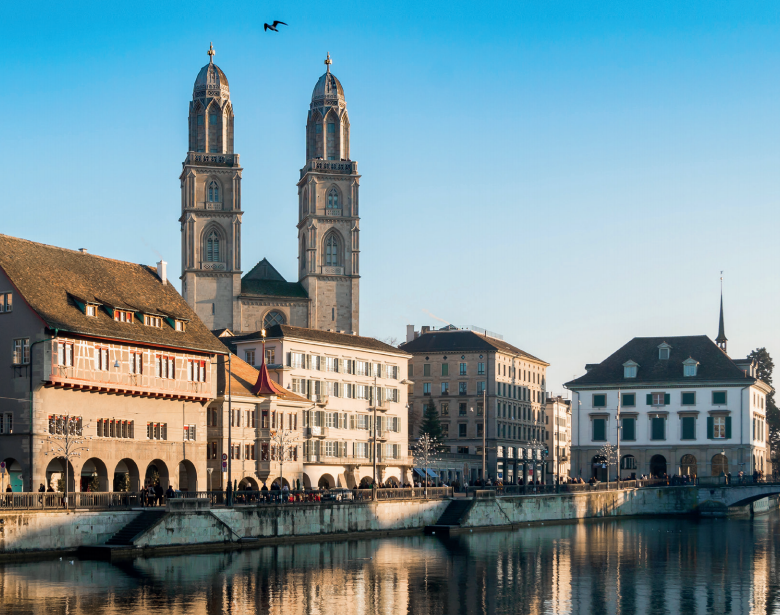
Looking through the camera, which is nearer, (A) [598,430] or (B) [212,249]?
(A) [598,430]

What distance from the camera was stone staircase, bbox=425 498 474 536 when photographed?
3164 inches

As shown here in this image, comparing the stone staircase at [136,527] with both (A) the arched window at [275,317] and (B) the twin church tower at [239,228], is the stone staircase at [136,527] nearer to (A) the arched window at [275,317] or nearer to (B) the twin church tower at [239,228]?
(B) the twin church tower at [239,228]

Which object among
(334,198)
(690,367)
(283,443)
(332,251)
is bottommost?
(283,443)

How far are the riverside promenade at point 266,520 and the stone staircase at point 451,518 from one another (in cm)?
6

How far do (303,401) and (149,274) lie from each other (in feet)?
51.1

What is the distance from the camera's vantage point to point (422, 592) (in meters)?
51.0

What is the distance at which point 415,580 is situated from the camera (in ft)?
179

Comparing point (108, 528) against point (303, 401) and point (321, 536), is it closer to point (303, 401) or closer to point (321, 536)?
point (321, 536)

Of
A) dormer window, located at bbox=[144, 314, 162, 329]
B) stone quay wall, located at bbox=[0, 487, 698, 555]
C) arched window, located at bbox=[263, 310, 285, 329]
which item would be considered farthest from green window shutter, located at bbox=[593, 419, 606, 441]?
dormer window, located at bbox=[144, 314, 162, 329]

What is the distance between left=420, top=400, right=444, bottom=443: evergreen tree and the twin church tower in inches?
479

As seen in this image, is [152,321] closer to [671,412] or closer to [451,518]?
[451,518]

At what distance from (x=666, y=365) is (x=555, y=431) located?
209 ft

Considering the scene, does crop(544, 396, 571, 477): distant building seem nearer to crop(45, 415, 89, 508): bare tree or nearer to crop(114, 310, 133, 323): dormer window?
crop(114, 310, 133, 323): dormer window

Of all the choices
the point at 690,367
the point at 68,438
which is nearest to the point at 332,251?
the point at 690,367
